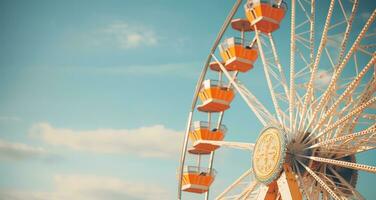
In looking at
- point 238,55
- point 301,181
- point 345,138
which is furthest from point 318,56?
point 238,55

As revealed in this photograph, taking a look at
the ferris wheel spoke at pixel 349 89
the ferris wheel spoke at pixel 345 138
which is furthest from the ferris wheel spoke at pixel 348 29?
the ferris wheel spoke at pixel 345 138

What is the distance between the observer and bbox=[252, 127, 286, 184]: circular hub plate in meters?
14.6

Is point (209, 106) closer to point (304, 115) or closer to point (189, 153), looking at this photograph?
point (189, 153)

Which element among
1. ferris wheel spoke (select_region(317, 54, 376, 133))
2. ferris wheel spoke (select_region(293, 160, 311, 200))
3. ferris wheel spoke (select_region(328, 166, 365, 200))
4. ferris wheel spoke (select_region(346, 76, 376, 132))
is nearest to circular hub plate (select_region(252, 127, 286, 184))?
ferris wheel spoke (select_region(293, 160, 311, 200))

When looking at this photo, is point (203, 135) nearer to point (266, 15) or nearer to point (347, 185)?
point (266, 15)

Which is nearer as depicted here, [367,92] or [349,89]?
[349,89]

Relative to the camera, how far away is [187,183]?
71.4ft

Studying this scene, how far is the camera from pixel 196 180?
2162 centimetres

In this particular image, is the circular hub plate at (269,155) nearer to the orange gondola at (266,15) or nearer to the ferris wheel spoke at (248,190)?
the ferris wheel spoke at (248,190)

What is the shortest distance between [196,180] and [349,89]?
9.60 m

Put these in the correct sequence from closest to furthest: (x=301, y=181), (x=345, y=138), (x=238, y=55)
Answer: (x=345, y=138) → (x=301, y=181) → (x=238, y=55)

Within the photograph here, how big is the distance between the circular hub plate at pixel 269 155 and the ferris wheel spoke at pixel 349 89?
1192mm

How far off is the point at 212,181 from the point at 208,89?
3748mm

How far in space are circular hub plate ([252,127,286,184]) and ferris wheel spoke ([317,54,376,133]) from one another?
1.19m
